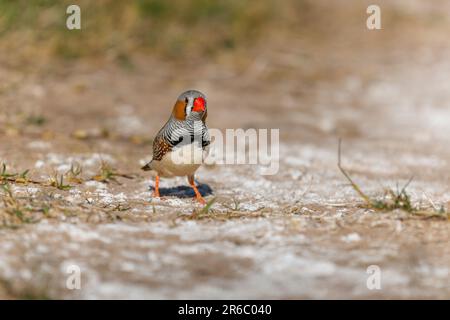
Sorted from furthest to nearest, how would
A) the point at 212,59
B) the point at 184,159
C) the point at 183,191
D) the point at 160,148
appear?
the point at 212,59 → the point at 183,191 → the point at 160,148 → the point at 184,159

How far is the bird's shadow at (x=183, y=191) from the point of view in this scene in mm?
5156

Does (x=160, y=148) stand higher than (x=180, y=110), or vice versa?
(x=180, y=110)

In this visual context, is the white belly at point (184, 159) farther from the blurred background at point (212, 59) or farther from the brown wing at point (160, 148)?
the blurred background at point (212, 59)

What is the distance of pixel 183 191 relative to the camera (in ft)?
17.5

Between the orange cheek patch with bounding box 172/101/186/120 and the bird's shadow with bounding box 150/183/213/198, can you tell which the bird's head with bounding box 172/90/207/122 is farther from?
the bird's shadow with bounding box 150/183/213/198

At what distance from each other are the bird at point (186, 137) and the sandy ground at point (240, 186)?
0.30 meters

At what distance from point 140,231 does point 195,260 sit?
1.71 feet

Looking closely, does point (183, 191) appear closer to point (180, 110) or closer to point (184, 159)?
point (184, 159)

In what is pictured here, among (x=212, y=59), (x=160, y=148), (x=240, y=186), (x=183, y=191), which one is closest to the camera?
(x=160, y=148)

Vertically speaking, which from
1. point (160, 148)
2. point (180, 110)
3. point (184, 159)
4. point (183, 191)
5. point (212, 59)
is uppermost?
point (212, 59)

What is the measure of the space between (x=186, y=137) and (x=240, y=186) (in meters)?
1.06

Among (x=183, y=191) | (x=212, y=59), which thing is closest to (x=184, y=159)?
(x=183, y=191)

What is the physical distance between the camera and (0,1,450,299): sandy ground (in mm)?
3342

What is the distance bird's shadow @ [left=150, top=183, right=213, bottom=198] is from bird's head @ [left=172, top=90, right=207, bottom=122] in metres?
0.73
